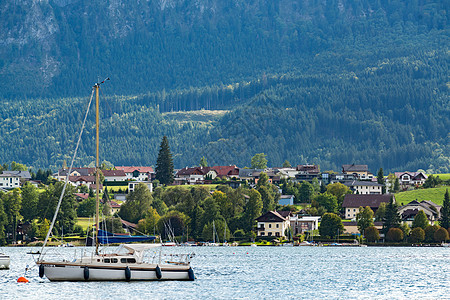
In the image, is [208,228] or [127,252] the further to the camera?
[208,228]

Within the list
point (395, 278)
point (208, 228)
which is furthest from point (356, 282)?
point (208, 228)

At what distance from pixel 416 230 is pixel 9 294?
125750mm

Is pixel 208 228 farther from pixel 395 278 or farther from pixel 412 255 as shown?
pixel 395 278

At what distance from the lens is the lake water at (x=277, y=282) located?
3393 inches

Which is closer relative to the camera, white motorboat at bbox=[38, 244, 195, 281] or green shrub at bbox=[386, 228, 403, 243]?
white motorboat at bbox=[38, 244, 195, 281]

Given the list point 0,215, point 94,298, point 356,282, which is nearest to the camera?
point 94,298

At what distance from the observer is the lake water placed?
86.2 metres

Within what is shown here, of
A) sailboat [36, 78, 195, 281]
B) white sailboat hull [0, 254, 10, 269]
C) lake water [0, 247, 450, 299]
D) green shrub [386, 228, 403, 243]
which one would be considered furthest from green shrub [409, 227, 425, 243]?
sailboat [36, 78, 195, 281]

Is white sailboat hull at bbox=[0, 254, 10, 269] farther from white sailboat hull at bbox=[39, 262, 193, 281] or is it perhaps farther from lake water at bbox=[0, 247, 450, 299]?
white sailboat hull at bbox=[39, 262, 193, 281]

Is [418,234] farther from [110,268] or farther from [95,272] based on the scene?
[95,272]

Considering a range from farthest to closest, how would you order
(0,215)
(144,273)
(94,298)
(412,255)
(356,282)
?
(0,215) → (412,255) → (356,282) → (144,273) → (94,298)

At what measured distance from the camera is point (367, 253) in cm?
16538

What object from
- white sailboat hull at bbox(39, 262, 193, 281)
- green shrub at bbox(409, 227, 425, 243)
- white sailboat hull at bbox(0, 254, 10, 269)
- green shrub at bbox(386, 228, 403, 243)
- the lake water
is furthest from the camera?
green shrub at bbox(386, 228, 403, 243)

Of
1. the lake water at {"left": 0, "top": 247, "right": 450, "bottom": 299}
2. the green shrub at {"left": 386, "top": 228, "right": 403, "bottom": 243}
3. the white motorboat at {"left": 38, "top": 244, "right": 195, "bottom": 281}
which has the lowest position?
the lake water at {"left": 0, "top": 247, "right": 450, "bottom": 299}
